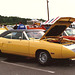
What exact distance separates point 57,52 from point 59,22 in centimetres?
140

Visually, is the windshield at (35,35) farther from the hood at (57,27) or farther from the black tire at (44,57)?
the black tire at (44,57)

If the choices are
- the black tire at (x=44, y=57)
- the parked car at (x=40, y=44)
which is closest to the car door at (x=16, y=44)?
the parked car at (x=40, y=44)

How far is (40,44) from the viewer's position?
23.0 ft

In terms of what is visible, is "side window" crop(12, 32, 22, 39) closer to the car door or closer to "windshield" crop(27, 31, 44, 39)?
the car door

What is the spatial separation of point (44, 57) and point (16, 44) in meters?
1.56


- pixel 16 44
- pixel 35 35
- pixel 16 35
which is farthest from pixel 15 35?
pixel 35 35

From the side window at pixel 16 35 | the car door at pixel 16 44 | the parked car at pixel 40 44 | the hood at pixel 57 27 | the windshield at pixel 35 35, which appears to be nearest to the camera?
the parked car at pixel 40 44

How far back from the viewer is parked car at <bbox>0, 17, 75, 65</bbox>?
659cm

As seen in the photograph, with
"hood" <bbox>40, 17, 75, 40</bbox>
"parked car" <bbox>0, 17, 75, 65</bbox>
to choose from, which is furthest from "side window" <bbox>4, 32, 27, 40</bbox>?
"hood" <bbox>40, 17, 75, 40</bbox>

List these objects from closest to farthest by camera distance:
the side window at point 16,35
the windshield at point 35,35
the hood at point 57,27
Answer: the hood at point 57,27 < the windshield at point 35,35 < the side window at point 16,35

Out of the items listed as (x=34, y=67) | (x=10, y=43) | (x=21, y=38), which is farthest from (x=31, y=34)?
(x=34, y=67)

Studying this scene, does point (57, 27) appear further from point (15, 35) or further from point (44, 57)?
point (15, 35)

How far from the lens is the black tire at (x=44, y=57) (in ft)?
22.3

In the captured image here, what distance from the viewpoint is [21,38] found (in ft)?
25.6
